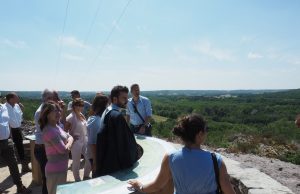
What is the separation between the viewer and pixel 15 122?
6.34 m

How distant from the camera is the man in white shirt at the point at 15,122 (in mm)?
6166

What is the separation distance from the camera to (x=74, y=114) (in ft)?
15.1

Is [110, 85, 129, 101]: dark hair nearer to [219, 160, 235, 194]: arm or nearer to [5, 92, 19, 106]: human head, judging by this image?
[219, 160, 235, 194]: arm

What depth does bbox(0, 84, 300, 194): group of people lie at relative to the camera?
6.83 feet

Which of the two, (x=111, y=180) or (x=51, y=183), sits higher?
(x=111, y=180)

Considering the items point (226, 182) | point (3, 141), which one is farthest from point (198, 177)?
point (3, 141)

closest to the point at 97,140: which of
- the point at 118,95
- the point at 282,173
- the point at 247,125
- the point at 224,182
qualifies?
the point at 118,95

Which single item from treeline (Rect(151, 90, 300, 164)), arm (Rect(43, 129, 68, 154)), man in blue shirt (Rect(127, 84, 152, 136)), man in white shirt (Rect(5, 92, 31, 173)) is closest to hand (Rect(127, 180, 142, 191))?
arm (Rect(43, 129, 68, 154))

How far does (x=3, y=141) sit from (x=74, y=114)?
1072 millimetres

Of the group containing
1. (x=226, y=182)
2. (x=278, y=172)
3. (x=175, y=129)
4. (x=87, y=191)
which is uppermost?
(x=175, y=129)

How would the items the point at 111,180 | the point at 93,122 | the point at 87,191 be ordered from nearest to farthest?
the point at 87,191, the point at 111,180, the point at 93,122

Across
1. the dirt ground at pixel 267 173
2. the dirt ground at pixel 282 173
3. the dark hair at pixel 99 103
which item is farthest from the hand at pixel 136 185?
the dirt ground at pixel 267 173

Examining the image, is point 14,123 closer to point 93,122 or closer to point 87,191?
point 93,122

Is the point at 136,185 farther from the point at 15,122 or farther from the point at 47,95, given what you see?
the point at 15,122
